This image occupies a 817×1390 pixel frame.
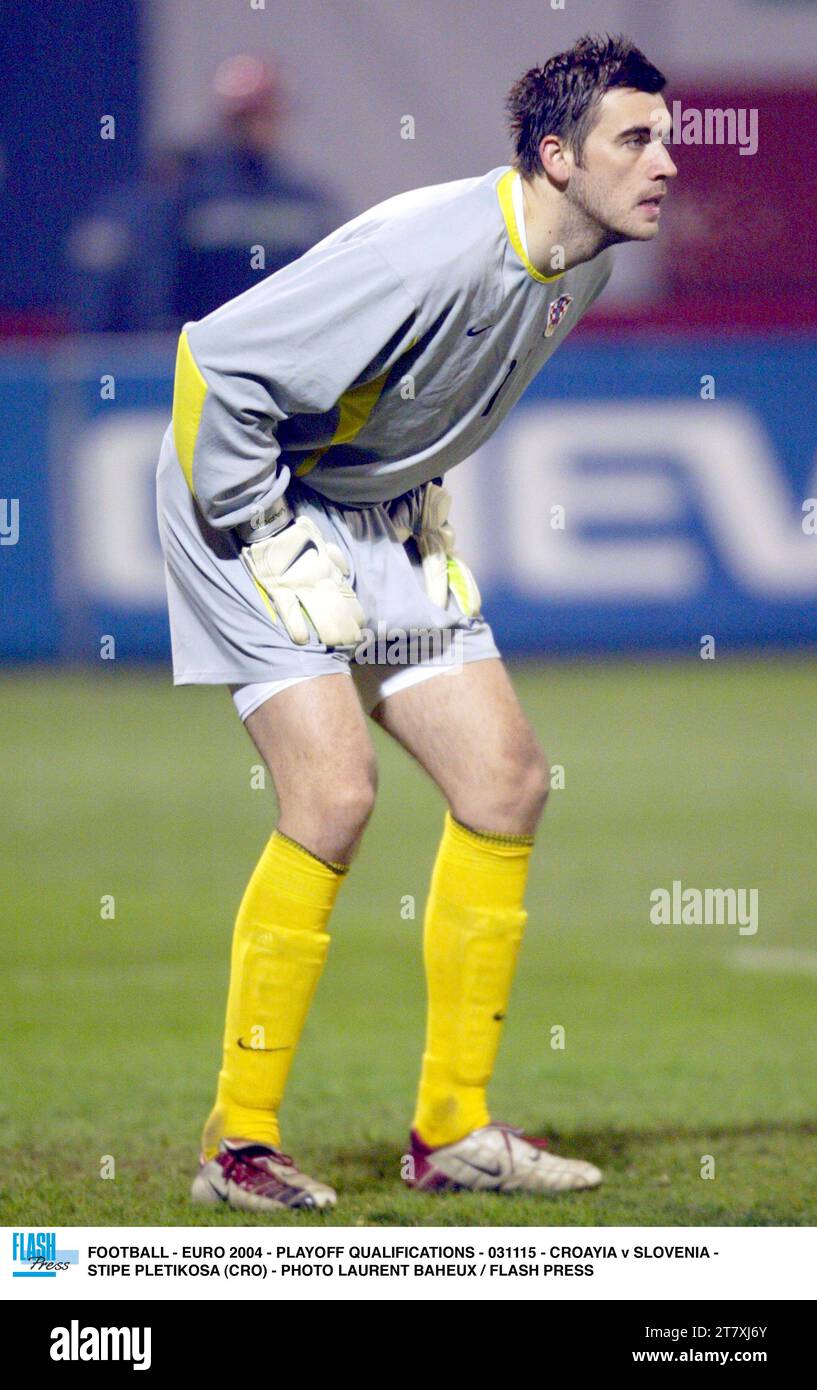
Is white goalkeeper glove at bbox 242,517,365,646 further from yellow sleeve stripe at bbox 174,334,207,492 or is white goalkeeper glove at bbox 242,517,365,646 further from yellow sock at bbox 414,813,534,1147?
yellow sock at bbox 414,813,534,1147

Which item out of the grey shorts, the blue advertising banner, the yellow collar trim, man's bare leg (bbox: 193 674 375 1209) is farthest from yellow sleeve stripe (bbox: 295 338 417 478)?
the blue advertising banner

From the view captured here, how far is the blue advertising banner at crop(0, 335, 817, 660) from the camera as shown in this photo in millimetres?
9820

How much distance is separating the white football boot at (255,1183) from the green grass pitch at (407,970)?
0.04 m

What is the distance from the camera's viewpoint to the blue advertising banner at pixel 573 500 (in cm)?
982

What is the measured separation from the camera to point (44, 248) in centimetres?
1151

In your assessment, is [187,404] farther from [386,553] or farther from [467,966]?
[467,966]

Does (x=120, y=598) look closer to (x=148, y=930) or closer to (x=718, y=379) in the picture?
(x=718, y=379)

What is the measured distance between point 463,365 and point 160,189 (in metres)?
7.94

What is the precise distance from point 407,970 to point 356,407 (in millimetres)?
2435

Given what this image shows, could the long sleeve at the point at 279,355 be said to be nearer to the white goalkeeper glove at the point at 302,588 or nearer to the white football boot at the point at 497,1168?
the white goalkeeper glove at the point at 302,588

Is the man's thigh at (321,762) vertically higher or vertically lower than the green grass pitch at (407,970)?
higher

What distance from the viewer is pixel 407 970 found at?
18.2 ft

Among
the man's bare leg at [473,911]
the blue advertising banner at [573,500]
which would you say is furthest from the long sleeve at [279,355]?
the blue advertising banner at [573,500]

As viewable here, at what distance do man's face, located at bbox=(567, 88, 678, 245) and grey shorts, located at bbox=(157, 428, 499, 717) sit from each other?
666 millimetres
